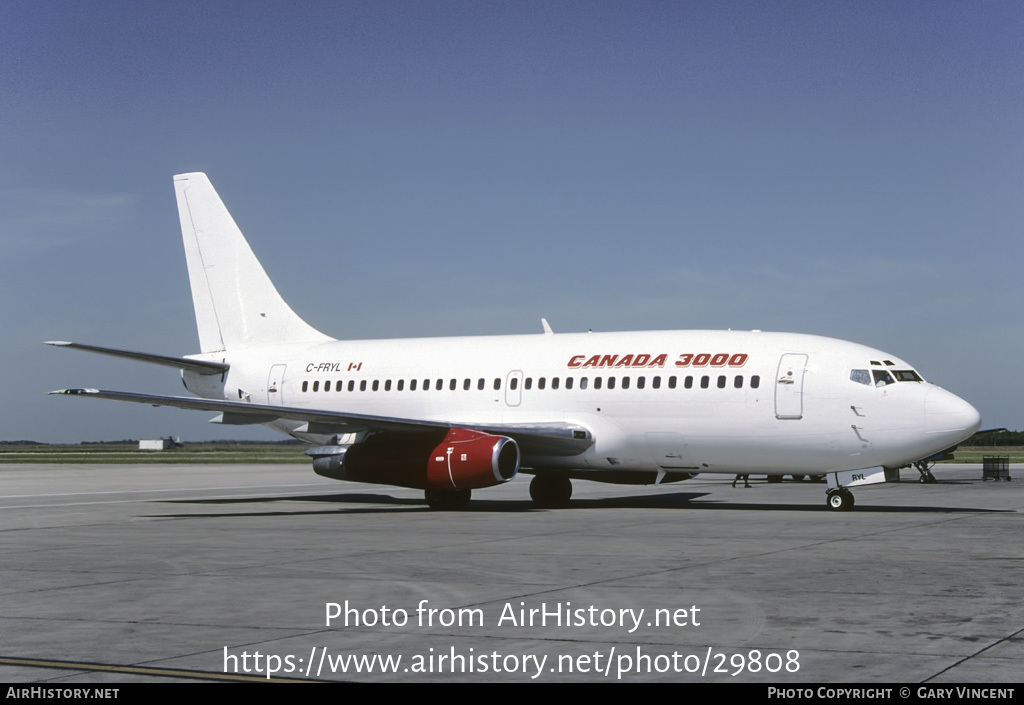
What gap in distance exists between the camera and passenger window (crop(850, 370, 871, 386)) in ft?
77.6

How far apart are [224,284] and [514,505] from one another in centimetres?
1204

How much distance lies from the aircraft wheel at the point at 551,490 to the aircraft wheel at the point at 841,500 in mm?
6556

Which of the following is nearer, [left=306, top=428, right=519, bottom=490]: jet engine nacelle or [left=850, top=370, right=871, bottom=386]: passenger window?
[left=850, top=370, right=871, bottom=386]: passenger window

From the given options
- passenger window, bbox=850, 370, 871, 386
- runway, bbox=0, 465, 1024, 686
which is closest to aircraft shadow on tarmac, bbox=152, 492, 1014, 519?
runway, bbox=0, 465, 1024, 686

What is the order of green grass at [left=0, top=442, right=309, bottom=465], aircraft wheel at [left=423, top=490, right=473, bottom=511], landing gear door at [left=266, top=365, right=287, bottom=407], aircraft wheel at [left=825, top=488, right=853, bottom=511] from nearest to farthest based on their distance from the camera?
aircraft wheel at [left=825, top=488, right=853, bottom=511]
aircraft wheel at [left=423, top=490, right=473, bottom=511]
landing gear door at [left=266, top=365, right=287, bottom=407]
green grass at [left=0, top=442, right=309, bottom=465]

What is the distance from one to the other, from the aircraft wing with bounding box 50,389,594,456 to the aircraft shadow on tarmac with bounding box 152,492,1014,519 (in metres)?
1.61

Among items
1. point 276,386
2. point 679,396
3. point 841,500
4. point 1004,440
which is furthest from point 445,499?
point 1004,440

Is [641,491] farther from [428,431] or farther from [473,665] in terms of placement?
[473,665]

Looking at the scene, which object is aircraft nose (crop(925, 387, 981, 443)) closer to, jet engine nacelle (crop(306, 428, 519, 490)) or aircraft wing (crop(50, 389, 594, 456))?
aircraft wing (crop(50, 389, 594, 456))

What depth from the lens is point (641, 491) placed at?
36625 millimetres

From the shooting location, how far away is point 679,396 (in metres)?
25.2

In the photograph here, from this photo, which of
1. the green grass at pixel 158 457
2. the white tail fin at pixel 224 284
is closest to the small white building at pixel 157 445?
the green grass at pixel 158 457

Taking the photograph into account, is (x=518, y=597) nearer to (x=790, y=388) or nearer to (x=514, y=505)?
(x=790, y=388)

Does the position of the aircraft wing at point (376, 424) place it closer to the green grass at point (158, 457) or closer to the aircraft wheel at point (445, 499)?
the aircraft wheel at point (445, 499)
